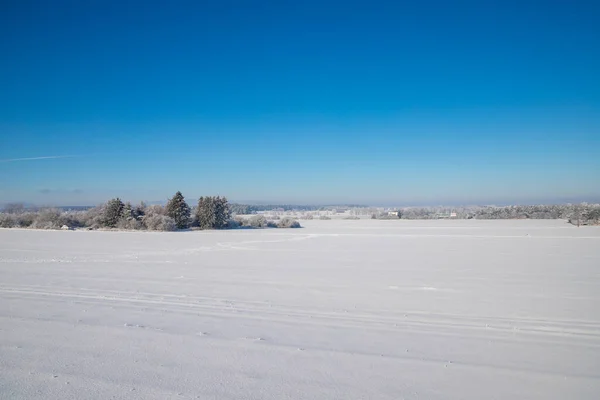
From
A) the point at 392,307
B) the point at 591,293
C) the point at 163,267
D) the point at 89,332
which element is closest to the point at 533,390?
the point at 392,307

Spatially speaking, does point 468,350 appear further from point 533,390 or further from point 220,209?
point 220,209

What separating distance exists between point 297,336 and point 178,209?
124 feet

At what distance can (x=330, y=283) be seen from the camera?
957 centimetres

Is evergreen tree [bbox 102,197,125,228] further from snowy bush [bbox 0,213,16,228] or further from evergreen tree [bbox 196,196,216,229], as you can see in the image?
snowy bush [bbox 0,213,16,228]

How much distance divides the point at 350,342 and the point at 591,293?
689 centimetres

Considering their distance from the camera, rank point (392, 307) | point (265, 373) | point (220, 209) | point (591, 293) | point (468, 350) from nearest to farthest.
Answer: point (265, 373)
point (468, 350)
point (392, 307)
point (591, 293)
point (220, 209)

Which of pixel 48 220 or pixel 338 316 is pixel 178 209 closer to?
pixel 48 220

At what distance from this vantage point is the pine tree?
40.3 meters

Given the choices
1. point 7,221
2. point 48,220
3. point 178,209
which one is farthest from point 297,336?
point 7,221

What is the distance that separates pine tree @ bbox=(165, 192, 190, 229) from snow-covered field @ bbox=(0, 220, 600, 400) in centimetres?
3032

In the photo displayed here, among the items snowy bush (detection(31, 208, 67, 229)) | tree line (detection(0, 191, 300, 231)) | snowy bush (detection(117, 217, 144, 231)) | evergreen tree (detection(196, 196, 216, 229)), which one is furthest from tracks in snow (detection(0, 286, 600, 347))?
Result: snowy bush (detection(31, 208, 67, 229))

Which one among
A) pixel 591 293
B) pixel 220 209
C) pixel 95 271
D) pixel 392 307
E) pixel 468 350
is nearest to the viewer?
pixel 468 350

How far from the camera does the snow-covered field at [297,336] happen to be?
3629 mm

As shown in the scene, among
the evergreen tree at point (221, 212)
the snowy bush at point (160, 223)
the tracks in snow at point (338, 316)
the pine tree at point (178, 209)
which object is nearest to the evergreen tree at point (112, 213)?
the snowy bush at point (160, 223)
